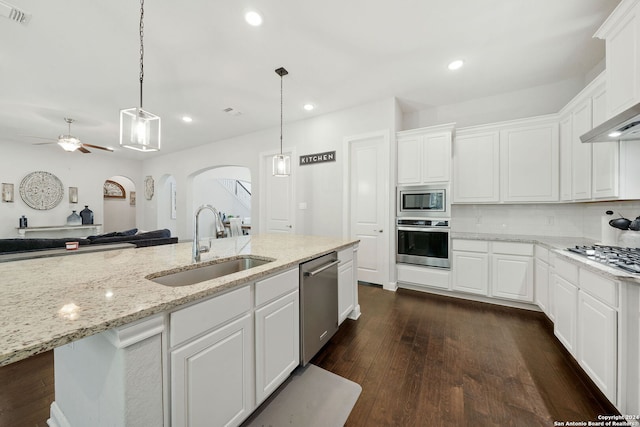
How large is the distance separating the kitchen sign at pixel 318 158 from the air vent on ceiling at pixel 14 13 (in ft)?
10.5

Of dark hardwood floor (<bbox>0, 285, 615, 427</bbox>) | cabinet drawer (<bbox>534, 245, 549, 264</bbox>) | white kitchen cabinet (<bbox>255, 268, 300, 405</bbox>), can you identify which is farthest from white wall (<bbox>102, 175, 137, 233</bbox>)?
cabinet drawer (<bbox>534, 245, 549, 264</bbox>)

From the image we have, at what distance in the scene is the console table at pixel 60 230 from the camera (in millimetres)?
5429

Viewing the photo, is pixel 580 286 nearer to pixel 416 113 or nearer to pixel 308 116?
pixel 416 113

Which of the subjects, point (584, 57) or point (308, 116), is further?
point (308, 116)

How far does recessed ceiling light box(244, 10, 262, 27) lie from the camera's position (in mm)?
1965

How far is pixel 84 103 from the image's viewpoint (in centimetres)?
361

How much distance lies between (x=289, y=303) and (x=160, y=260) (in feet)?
2.96

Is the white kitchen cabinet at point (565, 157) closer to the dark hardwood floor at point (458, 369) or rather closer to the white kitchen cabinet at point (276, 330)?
the dark hardwood floor at point (458, 369)

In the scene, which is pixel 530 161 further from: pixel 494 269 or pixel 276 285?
pixel 276 285

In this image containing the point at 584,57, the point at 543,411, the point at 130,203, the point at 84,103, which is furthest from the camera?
the point at 130,203

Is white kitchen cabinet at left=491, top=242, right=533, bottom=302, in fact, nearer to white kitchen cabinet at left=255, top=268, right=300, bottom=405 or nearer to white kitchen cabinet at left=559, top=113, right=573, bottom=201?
white kitchen cabinet at left=559, top=113, right=573, bottom=201

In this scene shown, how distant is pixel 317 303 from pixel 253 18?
2485mm

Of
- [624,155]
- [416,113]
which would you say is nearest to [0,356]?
[624,155]

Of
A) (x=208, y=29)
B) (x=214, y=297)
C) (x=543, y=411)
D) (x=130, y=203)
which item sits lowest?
(x=543, y=411)
